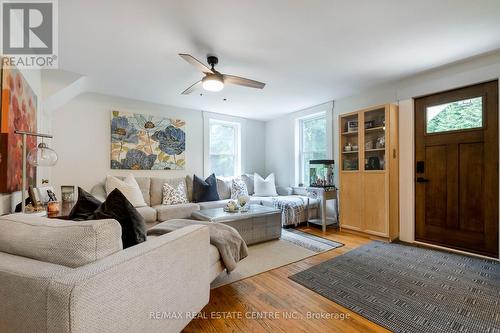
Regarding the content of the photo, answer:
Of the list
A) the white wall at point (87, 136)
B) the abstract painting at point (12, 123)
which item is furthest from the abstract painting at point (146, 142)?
the abstract painting at point (12, 123)

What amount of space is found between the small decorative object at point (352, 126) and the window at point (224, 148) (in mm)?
2447

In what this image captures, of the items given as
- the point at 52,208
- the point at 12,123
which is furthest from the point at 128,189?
the point at 12,123

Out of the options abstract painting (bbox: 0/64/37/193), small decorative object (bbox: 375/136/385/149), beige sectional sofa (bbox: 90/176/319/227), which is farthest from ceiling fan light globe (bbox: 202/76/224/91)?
small decorative object (bbox: 375/136/385/149)

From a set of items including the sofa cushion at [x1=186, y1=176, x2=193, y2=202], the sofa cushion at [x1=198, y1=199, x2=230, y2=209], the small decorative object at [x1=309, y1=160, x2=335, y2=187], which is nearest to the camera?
the sofa cushion at [x1=198, y1=199, x2=230, y2=209]

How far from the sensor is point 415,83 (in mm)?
3117

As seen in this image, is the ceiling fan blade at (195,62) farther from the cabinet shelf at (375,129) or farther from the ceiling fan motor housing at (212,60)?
the cabinet shelf at (375,129)

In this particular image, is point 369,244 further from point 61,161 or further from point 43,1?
point 61,161

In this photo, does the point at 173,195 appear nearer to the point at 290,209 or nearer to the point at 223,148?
the point at 223,148

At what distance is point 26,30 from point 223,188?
11.0 ft

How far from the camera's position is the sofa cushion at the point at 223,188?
4488mm

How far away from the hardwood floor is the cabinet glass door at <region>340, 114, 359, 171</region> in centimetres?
232

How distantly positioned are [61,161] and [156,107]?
171 cm

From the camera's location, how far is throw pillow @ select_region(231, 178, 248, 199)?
4516 millimetres

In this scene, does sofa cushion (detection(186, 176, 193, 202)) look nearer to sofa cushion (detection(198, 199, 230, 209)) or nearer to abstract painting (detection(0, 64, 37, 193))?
sofa cushion (detection(198, 199, 230, 209))
